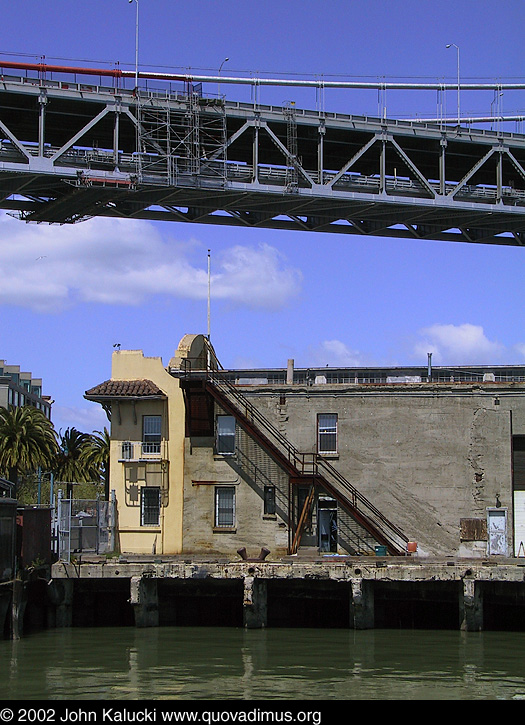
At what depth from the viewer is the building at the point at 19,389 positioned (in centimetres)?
10254

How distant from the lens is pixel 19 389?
107938mm

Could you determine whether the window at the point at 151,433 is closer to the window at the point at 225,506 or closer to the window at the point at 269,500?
the window at the point at 225,506

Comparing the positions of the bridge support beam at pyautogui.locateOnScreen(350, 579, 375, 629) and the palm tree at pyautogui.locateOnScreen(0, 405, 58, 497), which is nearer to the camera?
the bridge support beam at pyautogui.locateOnScreen(350, 579, 375, 629)

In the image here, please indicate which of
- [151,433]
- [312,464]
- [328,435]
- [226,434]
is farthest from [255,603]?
[151,433]

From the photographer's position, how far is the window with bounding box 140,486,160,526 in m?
41.2

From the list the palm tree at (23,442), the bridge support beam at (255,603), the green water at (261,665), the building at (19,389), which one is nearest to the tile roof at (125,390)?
the green water at (261,665)

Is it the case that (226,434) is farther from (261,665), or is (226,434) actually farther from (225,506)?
(261,665)

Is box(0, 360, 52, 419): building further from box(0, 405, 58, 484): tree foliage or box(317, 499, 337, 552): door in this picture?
box(317, 499, 337, 552): door

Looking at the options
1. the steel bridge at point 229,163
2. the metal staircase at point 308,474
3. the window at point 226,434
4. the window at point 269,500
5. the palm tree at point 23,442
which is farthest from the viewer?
the palm tree at point 23,442

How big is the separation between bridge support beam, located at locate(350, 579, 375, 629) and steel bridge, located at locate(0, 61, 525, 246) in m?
23.8

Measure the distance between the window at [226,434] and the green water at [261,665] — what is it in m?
9.55

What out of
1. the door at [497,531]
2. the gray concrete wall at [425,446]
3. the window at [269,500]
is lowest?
the door at [497,531]

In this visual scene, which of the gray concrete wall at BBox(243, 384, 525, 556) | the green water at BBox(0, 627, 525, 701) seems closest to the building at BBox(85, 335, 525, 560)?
the gray concrete wall at BBox(243, 384, 525, 556)

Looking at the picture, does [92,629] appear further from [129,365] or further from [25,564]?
[129,365]
